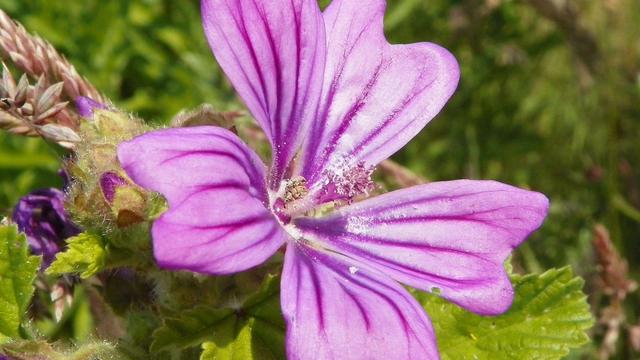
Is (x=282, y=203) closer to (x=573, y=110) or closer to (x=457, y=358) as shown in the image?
(x=457, y=358)

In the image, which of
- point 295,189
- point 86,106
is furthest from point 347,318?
point 86,106

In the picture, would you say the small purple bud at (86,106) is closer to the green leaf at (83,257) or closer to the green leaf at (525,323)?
the green leaf at (83,257)

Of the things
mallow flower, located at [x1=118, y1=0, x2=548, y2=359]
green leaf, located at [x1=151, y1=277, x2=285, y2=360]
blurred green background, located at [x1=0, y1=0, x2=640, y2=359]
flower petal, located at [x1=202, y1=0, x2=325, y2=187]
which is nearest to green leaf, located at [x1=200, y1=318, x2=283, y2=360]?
green leaf, located at [x1=151, y1=277, x2=285, y2=360]

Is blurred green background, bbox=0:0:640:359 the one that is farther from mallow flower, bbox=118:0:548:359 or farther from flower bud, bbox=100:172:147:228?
flower bud, bbox=100:172:147:228

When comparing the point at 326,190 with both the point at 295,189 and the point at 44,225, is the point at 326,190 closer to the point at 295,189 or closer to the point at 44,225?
the point at 295,189

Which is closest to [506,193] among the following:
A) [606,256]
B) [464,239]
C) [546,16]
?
[464,239]
